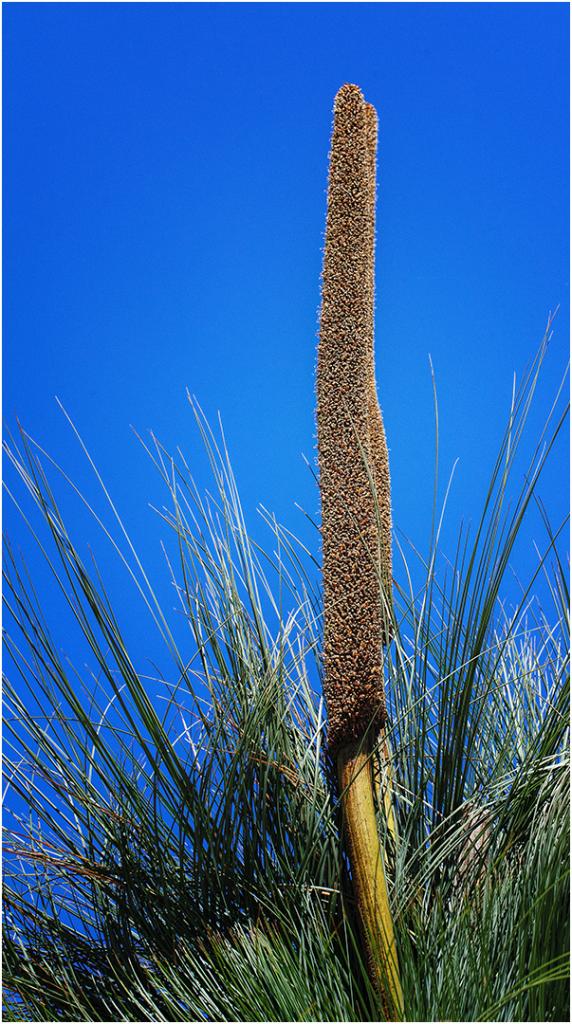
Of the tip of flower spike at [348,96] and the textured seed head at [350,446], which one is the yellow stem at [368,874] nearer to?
the textured seed head at [350,446]

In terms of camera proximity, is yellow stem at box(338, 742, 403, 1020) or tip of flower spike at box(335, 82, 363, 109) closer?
yellow stem at box(338, 742, 403, 1020)

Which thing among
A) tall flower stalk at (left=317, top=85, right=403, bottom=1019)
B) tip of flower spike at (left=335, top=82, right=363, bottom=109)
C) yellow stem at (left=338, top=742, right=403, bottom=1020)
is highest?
tip of flower spike at (left=335, top=82, right=363, bottom=109)

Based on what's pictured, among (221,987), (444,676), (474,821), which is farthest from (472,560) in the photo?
(221,987)

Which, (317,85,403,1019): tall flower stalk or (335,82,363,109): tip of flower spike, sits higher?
(335,82,363,109): tip of flower spike

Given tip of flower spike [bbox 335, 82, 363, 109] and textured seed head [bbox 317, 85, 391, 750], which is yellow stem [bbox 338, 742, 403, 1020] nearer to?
textured seed head [bbox 317, 85, 391, 750]

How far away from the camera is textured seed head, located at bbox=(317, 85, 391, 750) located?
1717 mm

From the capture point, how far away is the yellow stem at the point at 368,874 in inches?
67.2

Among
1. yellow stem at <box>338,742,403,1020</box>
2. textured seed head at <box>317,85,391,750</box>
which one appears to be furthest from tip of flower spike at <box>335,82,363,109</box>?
yellow stem at <box>338,742,403,1020</box>

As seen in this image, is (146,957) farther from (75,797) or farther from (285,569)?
(285,569)

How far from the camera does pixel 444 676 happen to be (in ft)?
6.10

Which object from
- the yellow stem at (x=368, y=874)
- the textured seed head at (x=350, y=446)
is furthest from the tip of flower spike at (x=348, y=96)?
the yellow stem at (x=368, y=874)

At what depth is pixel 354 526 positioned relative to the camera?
5.69 feet

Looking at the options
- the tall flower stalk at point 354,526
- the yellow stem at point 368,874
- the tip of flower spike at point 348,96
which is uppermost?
the tip of flower spike at point 348,96

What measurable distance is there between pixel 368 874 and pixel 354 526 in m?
0.58
